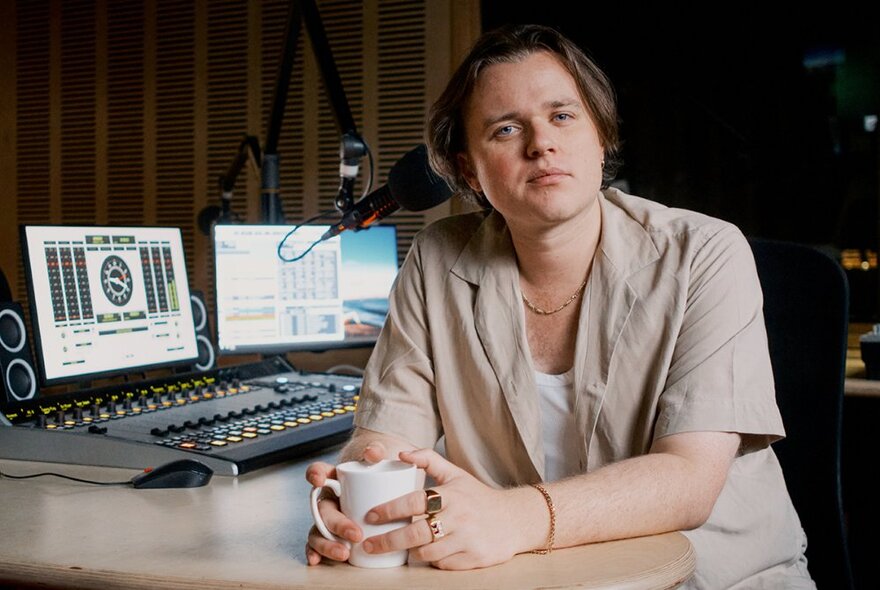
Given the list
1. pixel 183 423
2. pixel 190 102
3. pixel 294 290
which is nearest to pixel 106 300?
pixel 183 423

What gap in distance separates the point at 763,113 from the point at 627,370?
1824mm

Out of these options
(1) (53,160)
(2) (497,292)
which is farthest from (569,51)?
(1) (53,160)

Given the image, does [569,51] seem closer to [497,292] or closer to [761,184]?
[497,292]

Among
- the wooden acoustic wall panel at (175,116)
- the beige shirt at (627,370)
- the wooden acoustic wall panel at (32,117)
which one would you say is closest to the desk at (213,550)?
the beige shirt at (627,370)

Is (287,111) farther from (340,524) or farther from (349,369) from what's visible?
(340,524)

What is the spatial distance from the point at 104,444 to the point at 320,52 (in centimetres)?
104

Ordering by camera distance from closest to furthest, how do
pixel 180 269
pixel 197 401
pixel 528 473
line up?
1. pixel 528 473
2. pixel 197 401
3. pixel 180 269

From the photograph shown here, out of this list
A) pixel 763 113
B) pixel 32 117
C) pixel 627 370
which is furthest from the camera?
pixel 32 117

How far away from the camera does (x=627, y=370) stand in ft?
4.25

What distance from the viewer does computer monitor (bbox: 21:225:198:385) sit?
171 cm

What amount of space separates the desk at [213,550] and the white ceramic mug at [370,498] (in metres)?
0.02

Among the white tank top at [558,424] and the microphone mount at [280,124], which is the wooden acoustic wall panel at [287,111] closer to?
the microphone mount at [280,124]

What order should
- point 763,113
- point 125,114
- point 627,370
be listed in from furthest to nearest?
point 125,114 → point 763,113 → point 627,370

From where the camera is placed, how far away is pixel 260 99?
3.17 metres
